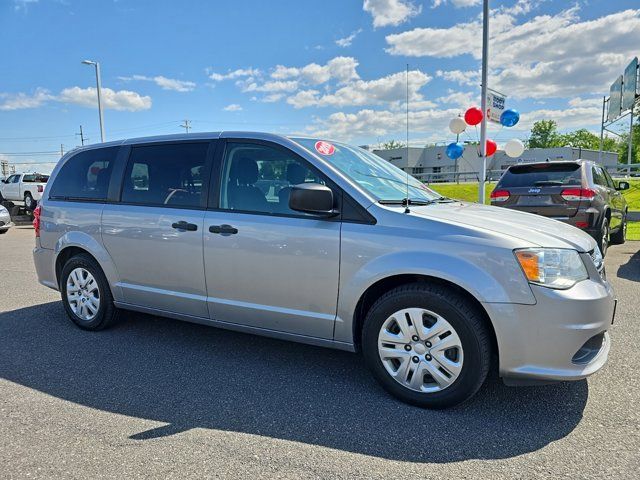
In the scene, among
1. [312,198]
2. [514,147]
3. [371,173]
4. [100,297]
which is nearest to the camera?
[312,198]

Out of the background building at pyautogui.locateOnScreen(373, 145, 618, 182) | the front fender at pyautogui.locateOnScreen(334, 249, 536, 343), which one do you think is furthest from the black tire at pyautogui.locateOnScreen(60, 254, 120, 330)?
the background building at pyautogui.locateOnScreen(373, 145, 618, 182)

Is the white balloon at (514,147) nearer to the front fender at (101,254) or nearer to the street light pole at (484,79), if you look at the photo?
the street light pole at (484,79)

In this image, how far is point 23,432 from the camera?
2785mm

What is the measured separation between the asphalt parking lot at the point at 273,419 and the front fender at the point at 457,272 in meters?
0.75

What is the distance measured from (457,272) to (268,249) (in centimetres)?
134

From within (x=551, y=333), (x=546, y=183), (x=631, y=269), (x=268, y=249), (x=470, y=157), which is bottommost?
(x=631, y=269)

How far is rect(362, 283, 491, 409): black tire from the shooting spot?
9.28 feet

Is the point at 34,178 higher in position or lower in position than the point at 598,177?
higher

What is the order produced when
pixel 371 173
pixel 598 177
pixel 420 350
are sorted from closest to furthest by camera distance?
1. pixel 420 350
2. pixel 371 173
3. pixel 598 177

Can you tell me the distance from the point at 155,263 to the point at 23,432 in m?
1.59

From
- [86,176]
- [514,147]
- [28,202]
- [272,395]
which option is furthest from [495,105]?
[28,202]

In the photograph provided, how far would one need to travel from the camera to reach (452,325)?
2.87 m

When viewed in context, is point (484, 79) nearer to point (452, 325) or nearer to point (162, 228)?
point (162, 228)

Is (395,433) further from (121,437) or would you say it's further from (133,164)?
(133,164)
